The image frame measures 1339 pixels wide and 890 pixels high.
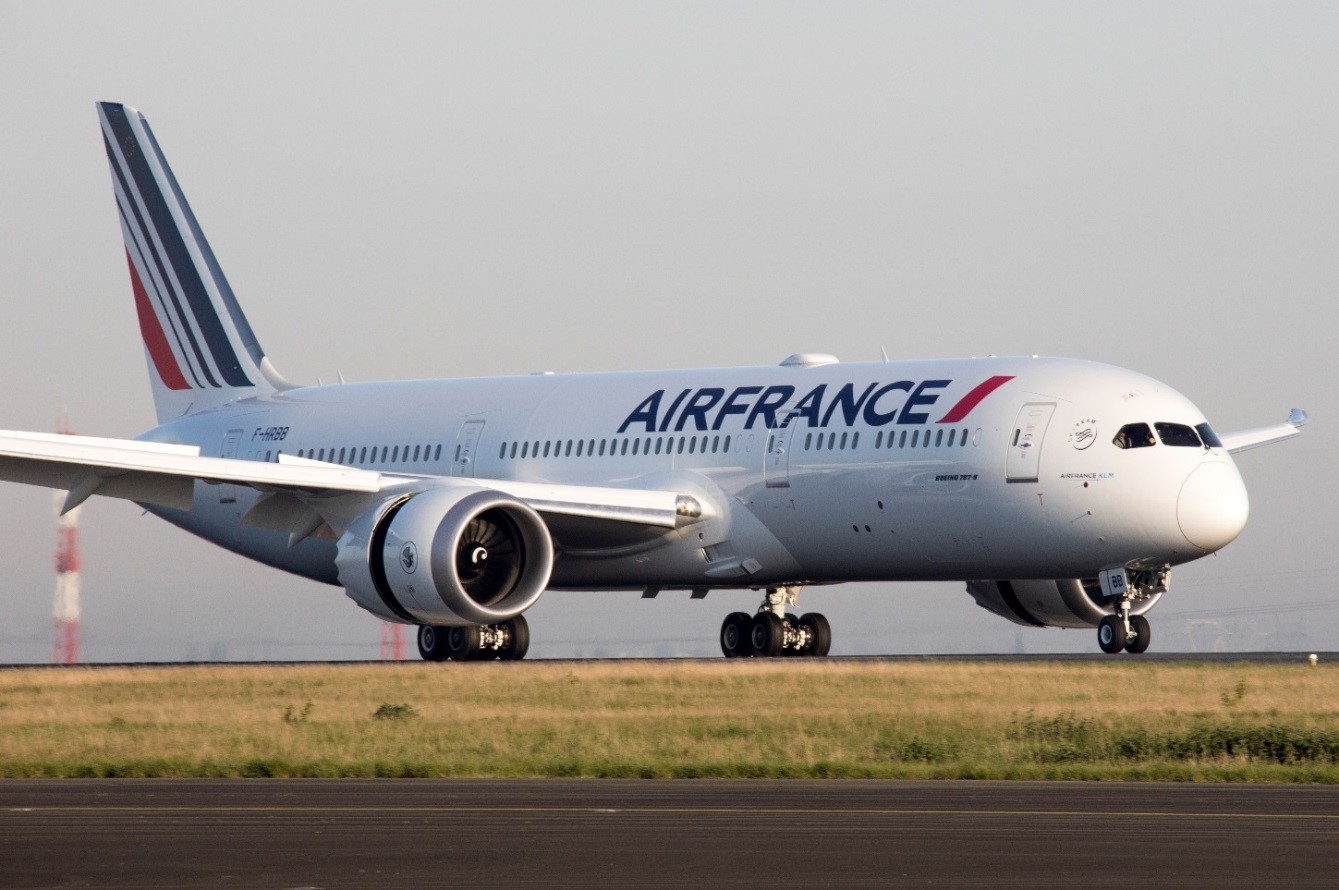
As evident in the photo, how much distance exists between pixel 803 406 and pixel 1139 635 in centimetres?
603

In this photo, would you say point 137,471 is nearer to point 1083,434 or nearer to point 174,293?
point 174,293

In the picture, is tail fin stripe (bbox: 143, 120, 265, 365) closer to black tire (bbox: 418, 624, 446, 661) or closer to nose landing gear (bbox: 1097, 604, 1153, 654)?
black tire (bbox: 418, 624, 446, 661)

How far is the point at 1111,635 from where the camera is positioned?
33.5 metres

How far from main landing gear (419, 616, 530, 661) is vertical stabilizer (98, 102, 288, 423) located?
34.2 feet

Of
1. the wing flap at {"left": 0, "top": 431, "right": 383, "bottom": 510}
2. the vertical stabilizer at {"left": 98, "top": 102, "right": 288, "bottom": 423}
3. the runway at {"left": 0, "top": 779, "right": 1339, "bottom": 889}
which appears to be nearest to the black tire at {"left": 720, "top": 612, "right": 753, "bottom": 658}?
the wing flap at {"left": 0, "top": 431, "right": 383, "bottom": 510}

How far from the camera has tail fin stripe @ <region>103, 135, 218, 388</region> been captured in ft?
150

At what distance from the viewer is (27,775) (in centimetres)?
1920

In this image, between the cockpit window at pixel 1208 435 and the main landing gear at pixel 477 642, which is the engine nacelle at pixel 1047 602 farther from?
the main landing gear at pixel 477 642

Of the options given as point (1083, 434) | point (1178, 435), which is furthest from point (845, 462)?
point (1178, 435)

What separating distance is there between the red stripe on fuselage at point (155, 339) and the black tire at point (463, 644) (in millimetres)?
12166

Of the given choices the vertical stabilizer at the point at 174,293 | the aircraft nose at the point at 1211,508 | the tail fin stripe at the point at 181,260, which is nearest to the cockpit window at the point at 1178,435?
the aircraft nose at the point at 1211,508

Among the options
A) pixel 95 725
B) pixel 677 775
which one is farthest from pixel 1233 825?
pixel 95 725

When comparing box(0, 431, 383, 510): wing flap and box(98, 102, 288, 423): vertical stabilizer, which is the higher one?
box(98, 102, 288, 423): vertical stabilizer

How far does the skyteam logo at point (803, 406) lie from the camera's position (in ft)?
110
